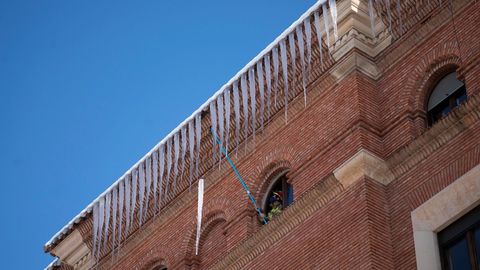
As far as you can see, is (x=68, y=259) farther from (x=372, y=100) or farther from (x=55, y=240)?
(x=372, y=100)

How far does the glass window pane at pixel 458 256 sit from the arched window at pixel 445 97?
2.53m

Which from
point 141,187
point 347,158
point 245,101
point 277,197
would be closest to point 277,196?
point 277,197

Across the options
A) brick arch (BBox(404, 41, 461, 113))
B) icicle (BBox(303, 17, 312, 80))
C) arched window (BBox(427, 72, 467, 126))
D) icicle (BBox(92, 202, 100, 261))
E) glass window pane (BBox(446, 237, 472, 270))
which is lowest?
glass window pane (BBox(446, 237, 472, 270))

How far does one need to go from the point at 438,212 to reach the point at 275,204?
4266 millimetres

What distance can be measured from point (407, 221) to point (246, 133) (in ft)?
16.6

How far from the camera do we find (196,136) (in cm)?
2581

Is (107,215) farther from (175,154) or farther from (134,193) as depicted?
(175,154)

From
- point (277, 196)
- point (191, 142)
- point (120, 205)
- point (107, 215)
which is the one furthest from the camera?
point (107, 215)

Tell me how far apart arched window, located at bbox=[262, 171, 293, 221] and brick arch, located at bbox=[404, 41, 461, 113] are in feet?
9.23

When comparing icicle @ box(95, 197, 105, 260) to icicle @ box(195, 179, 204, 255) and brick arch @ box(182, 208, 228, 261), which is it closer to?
brick arch @ box(182, 208, 228, 261)

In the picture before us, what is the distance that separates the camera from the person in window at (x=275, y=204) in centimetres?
2325

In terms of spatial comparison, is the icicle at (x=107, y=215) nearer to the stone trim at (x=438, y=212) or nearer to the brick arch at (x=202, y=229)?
the brick arch at (x=202, y=229)

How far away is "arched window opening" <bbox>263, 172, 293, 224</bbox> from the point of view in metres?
23.4

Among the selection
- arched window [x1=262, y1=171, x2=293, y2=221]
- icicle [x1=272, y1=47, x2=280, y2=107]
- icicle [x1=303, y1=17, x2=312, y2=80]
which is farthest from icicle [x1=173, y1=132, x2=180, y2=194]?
icicle [x1=303, y1=17, x2=312, y2=80]
